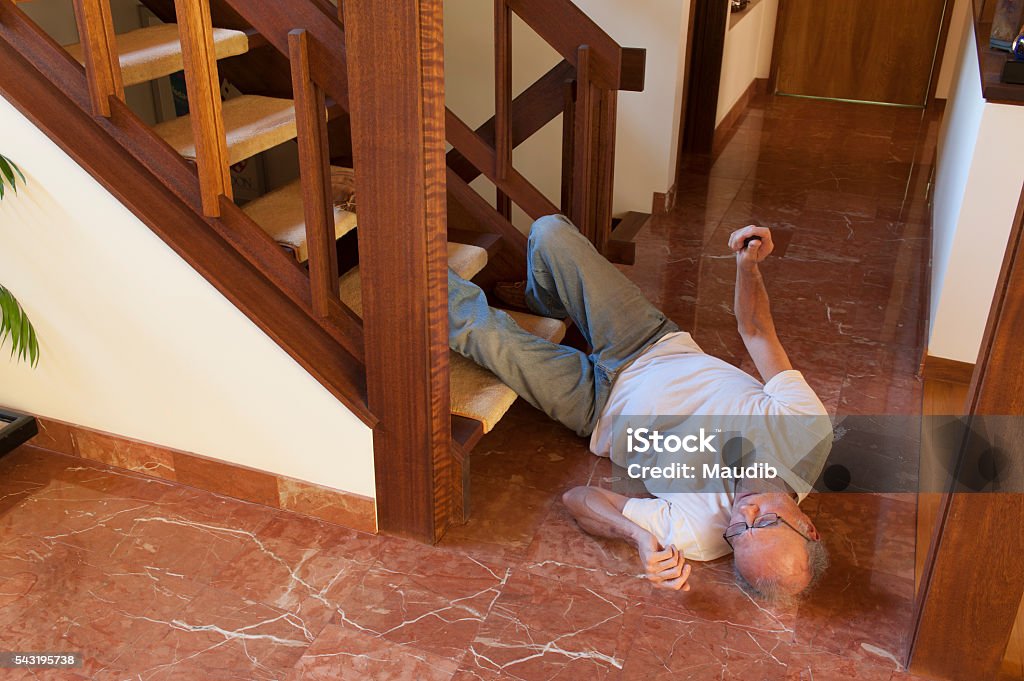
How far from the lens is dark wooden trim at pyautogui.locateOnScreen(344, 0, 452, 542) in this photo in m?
1.85

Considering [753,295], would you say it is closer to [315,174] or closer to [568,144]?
[568,144]

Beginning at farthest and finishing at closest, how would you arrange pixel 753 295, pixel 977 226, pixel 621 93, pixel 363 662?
pixel 621 93
pixel 977 226
pixel 753 295
pixel 363 662

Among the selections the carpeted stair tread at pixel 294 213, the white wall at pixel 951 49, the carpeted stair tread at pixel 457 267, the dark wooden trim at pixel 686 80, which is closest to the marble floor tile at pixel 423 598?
the carpeted stair tread at pixel 457 267

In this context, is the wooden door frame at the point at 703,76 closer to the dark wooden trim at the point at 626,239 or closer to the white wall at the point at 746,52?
the white wall at the point at 746,52

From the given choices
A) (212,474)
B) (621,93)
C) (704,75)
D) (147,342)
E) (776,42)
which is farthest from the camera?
(776,42)

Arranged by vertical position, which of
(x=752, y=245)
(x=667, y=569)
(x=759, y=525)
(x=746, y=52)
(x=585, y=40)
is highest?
(x=585, y=40)

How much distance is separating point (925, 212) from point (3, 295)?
3.86 meters

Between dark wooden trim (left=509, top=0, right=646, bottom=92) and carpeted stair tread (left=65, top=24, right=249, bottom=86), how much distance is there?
0.80m

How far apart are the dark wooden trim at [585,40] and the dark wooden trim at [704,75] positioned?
2.17 meters

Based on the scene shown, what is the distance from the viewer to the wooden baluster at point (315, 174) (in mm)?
1948

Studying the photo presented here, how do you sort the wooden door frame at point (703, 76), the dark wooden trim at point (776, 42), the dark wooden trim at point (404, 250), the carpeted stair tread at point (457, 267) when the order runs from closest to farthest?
the dark wooden trim at point (404, 250) < the carpeted stair tread at point (457, 267) < the wooden door frame at point (703, 76) < the dark wooden trim at point (776, 42)

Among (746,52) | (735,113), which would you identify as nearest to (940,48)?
(746,52)

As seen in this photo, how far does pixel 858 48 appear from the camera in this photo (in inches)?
254

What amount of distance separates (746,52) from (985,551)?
191 inches
